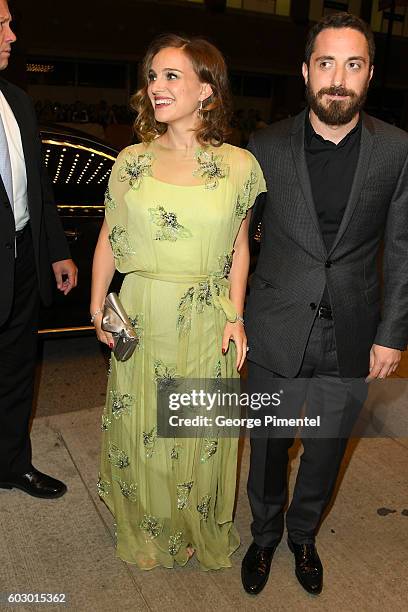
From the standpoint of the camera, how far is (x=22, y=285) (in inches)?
A: 108

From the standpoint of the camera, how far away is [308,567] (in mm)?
2541

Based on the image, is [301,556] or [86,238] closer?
[301,556]

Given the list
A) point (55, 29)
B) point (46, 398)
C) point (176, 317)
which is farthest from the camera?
point (55, 29)

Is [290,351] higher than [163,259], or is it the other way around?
Result: [163,259]

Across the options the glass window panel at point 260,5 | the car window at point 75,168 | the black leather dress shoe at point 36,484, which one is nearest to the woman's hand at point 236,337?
the black leather dress shoe at point 36,484

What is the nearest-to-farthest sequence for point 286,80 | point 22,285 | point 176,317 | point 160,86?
point 160,86 < point 176,317 < point 22,285 < point 286,80

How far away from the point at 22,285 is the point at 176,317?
0.86 meters

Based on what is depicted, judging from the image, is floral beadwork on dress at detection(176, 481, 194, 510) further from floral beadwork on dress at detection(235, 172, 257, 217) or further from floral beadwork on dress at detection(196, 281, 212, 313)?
floral beadwork on dress at detection(235, 172, 257, 217)

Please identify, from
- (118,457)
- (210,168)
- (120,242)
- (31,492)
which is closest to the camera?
(210,168)

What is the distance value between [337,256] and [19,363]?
1550mm

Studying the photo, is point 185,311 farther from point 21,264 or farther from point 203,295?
point 21,264

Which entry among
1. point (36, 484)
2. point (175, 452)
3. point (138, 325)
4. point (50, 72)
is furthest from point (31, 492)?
point (50, 72)

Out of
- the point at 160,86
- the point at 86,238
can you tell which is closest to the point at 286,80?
the point at 86,238

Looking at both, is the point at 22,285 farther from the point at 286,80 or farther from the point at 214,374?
the point at 286,80
